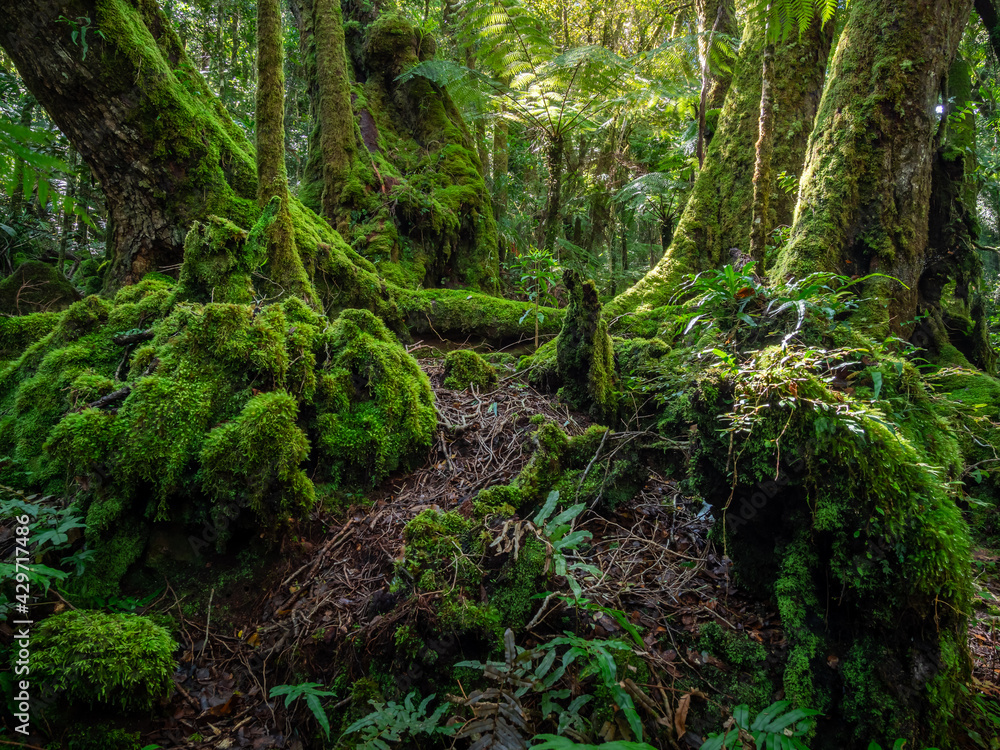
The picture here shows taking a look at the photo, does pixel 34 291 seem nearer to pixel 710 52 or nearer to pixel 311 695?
pixel 311 695

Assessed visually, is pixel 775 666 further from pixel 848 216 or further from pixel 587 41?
pixel 587 41

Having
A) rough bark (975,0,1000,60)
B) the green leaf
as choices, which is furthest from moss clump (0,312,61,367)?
rough bark (975,0,1000,60)

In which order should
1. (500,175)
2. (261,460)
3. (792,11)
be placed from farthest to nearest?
(500,175) → (792,11) → (261,460)

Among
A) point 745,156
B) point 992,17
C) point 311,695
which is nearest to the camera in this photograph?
point 311,695

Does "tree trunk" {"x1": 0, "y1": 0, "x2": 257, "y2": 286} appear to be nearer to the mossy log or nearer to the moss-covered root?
the mossy log

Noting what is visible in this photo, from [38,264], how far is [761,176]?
24.5 ft

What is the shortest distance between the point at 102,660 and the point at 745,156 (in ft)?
23.3

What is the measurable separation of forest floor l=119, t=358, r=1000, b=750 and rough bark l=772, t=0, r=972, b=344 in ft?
7.36

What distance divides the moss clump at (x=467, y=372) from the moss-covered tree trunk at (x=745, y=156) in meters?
1.88

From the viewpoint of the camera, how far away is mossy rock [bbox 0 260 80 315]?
4805 mm

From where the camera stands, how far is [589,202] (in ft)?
40.2

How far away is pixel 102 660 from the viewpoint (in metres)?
1.84

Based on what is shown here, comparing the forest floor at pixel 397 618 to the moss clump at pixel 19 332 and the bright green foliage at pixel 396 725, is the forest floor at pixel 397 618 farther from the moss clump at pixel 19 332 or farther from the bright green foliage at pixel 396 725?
the moss clump at pixel 19 332

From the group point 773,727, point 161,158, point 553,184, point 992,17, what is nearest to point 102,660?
point 773,727
